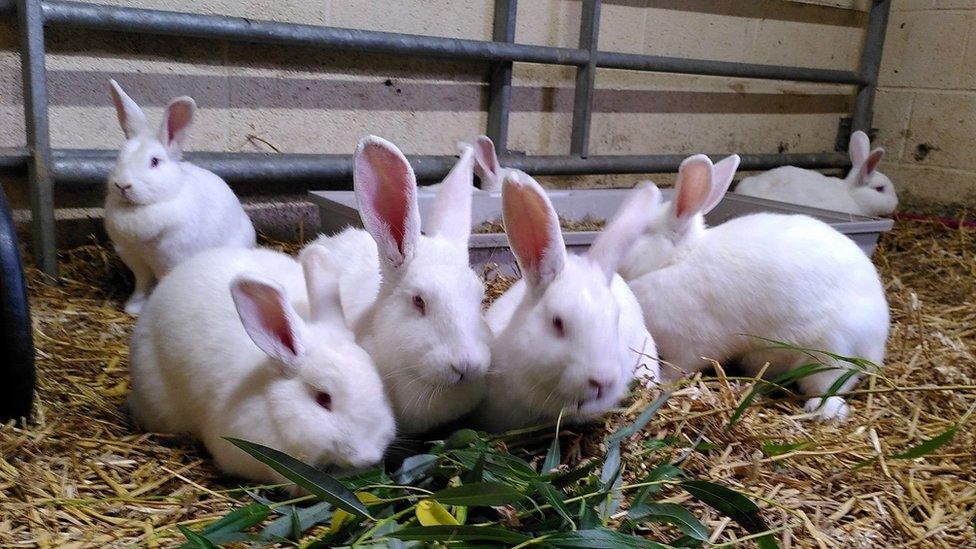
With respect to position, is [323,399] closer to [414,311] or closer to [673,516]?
[414,311]

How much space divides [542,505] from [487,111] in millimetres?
3378

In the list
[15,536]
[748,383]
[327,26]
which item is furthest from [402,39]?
[15,536]

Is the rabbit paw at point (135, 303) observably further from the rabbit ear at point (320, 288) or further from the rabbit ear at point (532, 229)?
the rabbit ear at point (532, 229)

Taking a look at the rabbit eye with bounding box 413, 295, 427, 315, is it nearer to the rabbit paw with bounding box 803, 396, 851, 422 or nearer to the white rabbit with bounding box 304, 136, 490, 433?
the white rabbit with bounding box 304, 136, 490, 433

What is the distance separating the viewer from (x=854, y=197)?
216 inches

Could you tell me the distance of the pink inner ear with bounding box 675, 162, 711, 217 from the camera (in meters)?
2.71

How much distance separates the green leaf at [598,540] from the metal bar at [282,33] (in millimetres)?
2857

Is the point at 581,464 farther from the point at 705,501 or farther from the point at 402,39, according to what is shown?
the point at 402,39

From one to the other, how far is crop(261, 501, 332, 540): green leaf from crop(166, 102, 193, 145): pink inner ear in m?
2.03

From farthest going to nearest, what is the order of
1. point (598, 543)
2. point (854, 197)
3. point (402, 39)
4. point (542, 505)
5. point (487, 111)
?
point (854, 197) → point (487, 111) → point (402, 39) → point (542, 505) → point (598, 543)

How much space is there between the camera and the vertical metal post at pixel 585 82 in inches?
188

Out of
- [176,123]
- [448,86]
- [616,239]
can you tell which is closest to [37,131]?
[176,123]

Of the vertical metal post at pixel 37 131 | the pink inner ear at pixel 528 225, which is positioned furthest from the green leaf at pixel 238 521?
the vertical metal post at pixel 37 131

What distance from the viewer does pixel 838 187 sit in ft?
17.7
